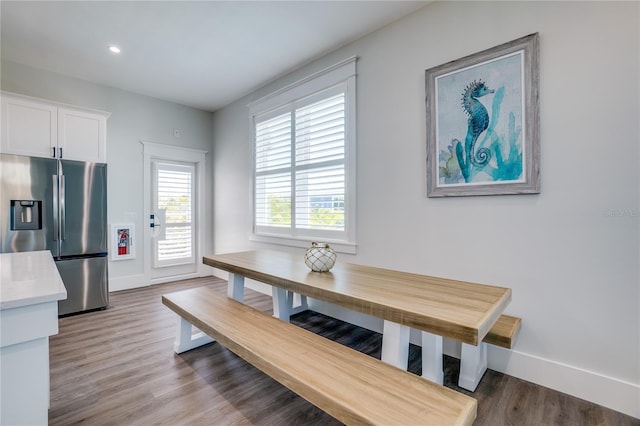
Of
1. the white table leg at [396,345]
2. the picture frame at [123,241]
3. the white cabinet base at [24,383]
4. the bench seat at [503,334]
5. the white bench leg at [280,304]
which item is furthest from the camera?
the picture frame at [123,241]

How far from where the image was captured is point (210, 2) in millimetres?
2459

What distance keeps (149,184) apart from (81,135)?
1185 millimetres

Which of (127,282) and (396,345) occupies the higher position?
(396,345)

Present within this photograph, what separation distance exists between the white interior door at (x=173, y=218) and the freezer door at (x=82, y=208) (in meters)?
1.10

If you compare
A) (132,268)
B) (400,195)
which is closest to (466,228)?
(400,195)

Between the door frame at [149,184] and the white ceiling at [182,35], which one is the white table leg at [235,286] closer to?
the white ceiling at [182,35]

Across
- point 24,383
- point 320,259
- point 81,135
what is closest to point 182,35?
point 81,135

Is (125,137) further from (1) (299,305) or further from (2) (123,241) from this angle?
(1) (299,305)

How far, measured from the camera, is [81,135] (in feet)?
11.2

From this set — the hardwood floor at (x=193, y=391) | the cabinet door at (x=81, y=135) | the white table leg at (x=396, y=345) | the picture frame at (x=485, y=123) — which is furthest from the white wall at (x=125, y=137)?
the white table leg at (x=396, y=345)

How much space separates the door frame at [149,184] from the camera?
14.6 ft

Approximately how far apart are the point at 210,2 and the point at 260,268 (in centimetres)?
220

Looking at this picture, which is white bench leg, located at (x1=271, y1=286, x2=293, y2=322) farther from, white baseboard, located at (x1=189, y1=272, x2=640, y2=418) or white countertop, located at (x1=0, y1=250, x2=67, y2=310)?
white countertop, located at (x1=0, y1=250, x2=67, y2=310)

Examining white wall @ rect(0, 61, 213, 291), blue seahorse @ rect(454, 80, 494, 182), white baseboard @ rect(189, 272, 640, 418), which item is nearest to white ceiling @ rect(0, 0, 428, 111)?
white wall @ rect(0, 61, 213, 291)
